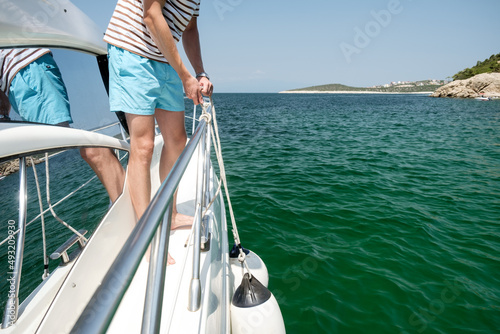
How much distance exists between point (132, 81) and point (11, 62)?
1.81ft

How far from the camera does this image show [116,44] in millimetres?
1454

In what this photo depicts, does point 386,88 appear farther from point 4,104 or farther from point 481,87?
point 4,104

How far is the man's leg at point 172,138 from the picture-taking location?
182 centimetres

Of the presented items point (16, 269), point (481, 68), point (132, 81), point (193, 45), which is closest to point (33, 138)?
point (16, 269)

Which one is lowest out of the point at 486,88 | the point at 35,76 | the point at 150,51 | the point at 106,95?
the point at 486,88

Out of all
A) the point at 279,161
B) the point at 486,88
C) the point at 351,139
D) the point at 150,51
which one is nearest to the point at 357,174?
the point at 279,161

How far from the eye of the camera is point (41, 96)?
58.6 inches

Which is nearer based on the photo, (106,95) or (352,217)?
(106,95)

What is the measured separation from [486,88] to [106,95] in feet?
188

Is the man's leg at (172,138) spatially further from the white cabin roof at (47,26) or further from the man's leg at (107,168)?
the white cabin roof at (47,26)

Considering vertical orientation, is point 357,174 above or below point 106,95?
below

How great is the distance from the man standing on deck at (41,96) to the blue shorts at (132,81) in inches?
12.8

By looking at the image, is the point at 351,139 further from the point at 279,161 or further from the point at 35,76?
the point at 35,76

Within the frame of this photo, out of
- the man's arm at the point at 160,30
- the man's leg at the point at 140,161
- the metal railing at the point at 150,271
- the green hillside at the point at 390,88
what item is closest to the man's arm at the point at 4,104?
the man's leg at the point at 140,161
